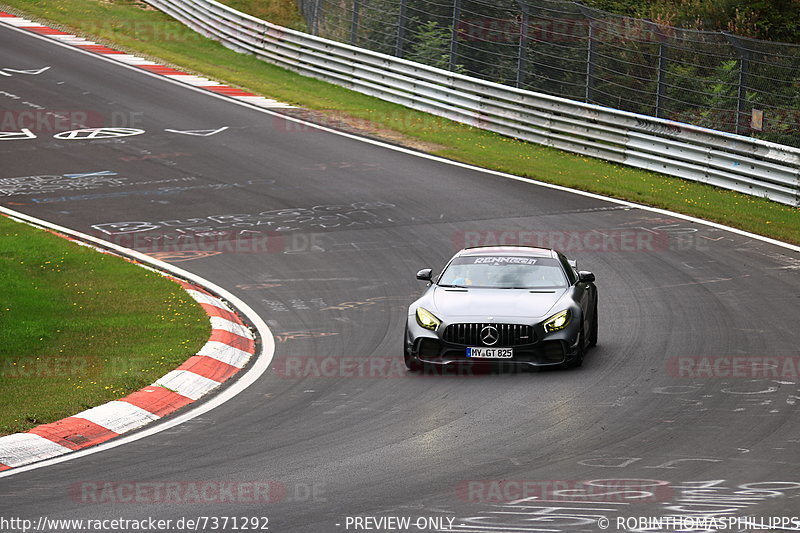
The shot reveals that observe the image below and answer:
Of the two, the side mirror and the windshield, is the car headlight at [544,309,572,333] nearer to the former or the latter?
the windshield

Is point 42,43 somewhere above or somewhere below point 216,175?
above

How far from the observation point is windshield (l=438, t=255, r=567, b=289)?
14328mm

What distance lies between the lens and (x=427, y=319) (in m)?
13.5

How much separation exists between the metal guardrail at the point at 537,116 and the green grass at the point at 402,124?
0.94ft

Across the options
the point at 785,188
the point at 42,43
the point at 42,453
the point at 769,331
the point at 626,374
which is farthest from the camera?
the point at 42,43

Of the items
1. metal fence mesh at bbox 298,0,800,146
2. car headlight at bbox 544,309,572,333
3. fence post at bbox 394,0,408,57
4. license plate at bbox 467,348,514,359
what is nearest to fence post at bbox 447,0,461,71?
metal fence mesh at bbox 298,0,800,146

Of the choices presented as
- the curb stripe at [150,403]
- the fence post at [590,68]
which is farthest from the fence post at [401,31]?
the curb stripe at [150,403]

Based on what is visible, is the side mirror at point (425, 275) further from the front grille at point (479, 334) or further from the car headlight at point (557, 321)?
the car headlight at point (557, 321)

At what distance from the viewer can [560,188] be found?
23797 mm

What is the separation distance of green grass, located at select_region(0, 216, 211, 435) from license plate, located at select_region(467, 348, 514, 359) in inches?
131

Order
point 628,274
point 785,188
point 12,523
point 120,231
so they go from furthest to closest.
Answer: point 785,188, point 120,231, point 628,274, point 12,523

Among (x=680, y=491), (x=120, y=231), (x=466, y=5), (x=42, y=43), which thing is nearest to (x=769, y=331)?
(x=680, y=491)

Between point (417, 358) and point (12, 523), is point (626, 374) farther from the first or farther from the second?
point (12, 523)

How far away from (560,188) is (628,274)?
20.0 ft
